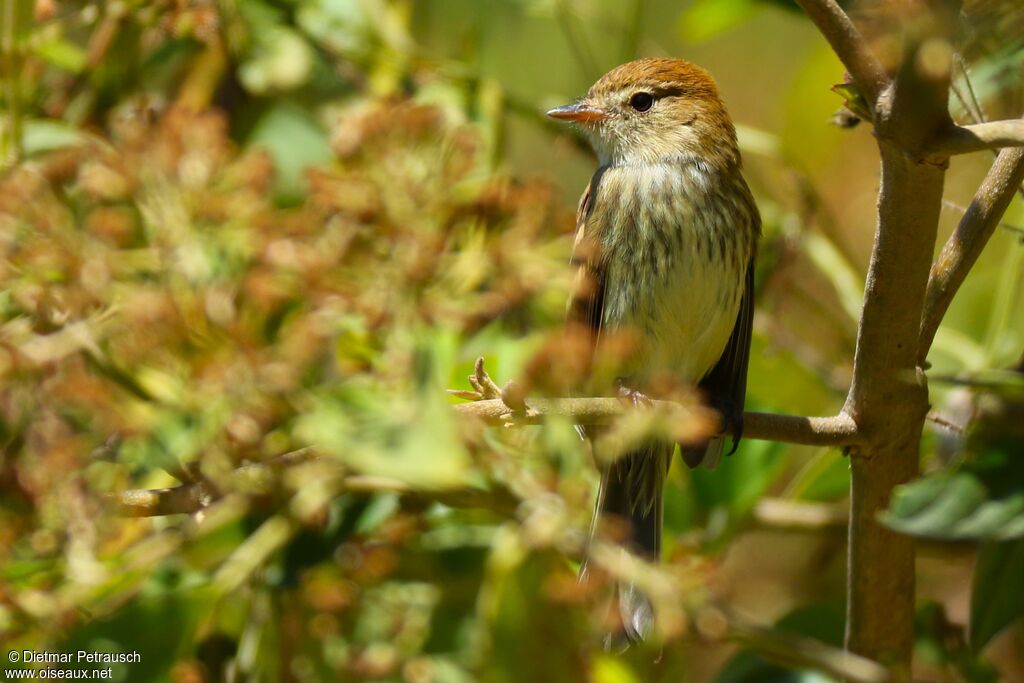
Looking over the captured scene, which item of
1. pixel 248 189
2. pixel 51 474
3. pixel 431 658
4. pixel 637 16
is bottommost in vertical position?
pixel 431 658

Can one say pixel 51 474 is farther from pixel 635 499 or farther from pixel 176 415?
pixel 635 499

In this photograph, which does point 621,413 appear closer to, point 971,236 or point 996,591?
point 971,236

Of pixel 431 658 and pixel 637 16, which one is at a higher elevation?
pixel 637 16

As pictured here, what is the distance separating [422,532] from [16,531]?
833 mm

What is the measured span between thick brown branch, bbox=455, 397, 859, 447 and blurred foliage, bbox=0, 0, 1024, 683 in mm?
36

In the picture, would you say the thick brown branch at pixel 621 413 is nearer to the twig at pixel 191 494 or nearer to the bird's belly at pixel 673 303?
the twig at pixel 191 494

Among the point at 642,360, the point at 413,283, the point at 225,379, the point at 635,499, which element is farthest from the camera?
the point at 642,360

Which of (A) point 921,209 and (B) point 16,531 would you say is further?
(B) point 16,531

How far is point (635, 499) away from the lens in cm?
291

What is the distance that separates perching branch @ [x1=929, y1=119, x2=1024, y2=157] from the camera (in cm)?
154

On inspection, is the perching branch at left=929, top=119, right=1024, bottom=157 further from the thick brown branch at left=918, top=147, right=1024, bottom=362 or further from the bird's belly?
the bird's belly

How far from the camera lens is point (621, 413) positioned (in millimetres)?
1951

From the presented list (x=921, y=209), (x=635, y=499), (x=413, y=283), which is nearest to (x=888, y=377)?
(x=921, y=209)

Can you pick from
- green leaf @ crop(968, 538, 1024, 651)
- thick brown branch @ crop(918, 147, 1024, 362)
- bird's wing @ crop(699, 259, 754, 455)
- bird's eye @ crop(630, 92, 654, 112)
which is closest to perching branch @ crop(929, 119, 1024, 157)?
thick brown branch @ crop(918, 147, 1024, 362)
